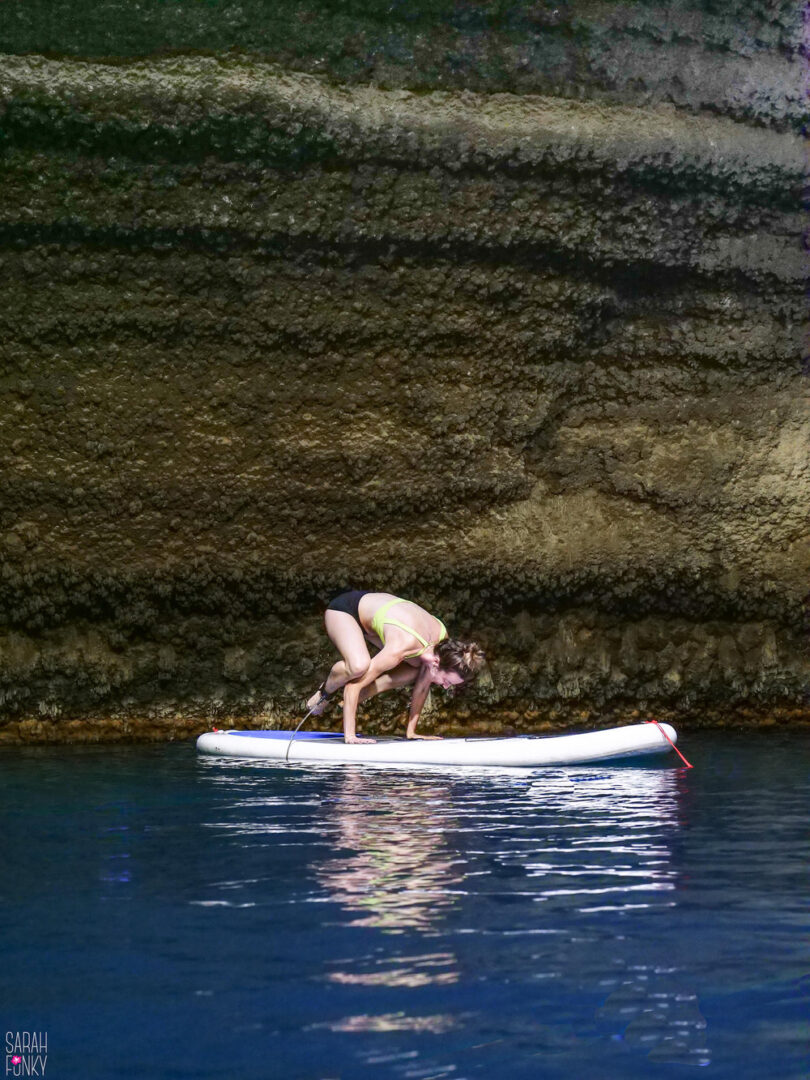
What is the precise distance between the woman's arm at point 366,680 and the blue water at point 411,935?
1585 mm

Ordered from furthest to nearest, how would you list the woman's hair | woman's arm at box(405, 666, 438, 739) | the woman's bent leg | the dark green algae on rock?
the dark green algae on rock → woman's arm at box(405, 666, 438, 739) → the woman's bent leg → the woman's hair

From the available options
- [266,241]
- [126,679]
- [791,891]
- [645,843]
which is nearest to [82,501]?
[126,679]

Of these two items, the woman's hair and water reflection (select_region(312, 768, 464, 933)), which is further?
the woman's hair

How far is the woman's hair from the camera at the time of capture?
7.71 metres

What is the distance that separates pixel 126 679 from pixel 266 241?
3.39 meters

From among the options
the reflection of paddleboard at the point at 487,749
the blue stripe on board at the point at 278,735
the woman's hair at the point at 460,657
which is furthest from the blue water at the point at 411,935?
the blue stripe on board at the point at 278,735

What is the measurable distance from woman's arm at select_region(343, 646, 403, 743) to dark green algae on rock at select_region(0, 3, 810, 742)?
68.7 inches

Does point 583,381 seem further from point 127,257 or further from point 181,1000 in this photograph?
point 181,1000

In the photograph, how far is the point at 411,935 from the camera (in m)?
3.54

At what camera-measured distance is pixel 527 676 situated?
33.1 ft

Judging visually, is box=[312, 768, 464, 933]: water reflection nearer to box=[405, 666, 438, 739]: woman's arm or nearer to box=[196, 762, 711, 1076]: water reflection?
box=[196, 762, 711, 1076]: water reflection

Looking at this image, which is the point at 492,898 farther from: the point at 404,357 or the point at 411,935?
the point at 404,357

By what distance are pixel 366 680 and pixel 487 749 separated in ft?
2.94

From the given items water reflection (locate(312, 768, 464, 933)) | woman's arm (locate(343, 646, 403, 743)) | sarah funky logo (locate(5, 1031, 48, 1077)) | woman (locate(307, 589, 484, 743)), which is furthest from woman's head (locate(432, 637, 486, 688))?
sarah funky logo (locate(5, 1031, 48, 1077))
